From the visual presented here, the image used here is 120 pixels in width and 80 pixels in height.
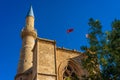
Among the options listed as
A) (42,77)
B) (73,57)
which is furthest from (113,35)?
(73,57)

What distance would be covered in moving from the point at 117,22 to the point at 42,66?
590cm

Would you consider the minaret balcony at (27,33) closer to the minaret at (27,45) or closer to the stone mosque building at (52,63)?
the minaret at (27,45)

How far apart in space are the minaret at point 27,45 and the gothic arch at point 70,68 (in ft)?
15.5

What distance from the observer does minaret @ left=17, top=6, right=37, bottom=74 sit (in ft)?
64.5

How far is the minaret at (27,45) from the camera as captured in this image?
19667 mm

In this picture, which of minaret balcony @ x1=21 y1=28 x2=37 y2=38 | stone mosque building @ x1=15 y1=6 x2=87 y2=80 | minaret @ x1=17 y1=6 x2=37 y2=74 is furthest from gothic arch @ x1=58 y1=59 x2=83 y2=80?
minaret balcony @ x1=21 y1=28 x2=37 y2=38

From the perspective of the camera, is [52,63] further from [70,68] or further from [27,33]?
[27,33]

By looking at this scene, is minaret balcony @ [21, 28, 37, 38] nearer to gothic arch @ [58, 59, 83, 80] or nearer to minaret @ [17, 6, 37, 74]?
minaret @ [17, 6, 37, 74]

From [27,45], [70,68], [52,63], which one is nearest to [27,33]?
[27,45]

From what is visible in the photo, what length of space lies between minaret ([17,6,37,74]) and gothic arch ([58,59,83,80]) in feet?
15.5

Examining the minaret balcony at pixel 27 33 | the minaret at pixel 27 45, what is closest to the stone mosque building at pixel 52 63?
the minaret at pixel 27 45

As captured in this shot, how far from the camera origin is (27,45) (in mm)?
21188

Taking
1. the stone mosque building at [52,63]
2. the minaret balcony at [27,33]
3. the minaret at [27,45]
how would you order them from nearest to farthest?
the stone mosque building at [52,63] → the minaret at [27,45] → the minaret balcony at [27,33]

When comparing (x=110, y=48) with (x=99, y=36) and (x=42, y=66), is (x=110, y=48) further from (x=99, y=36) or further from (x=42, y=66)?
(x=42, y=66)
